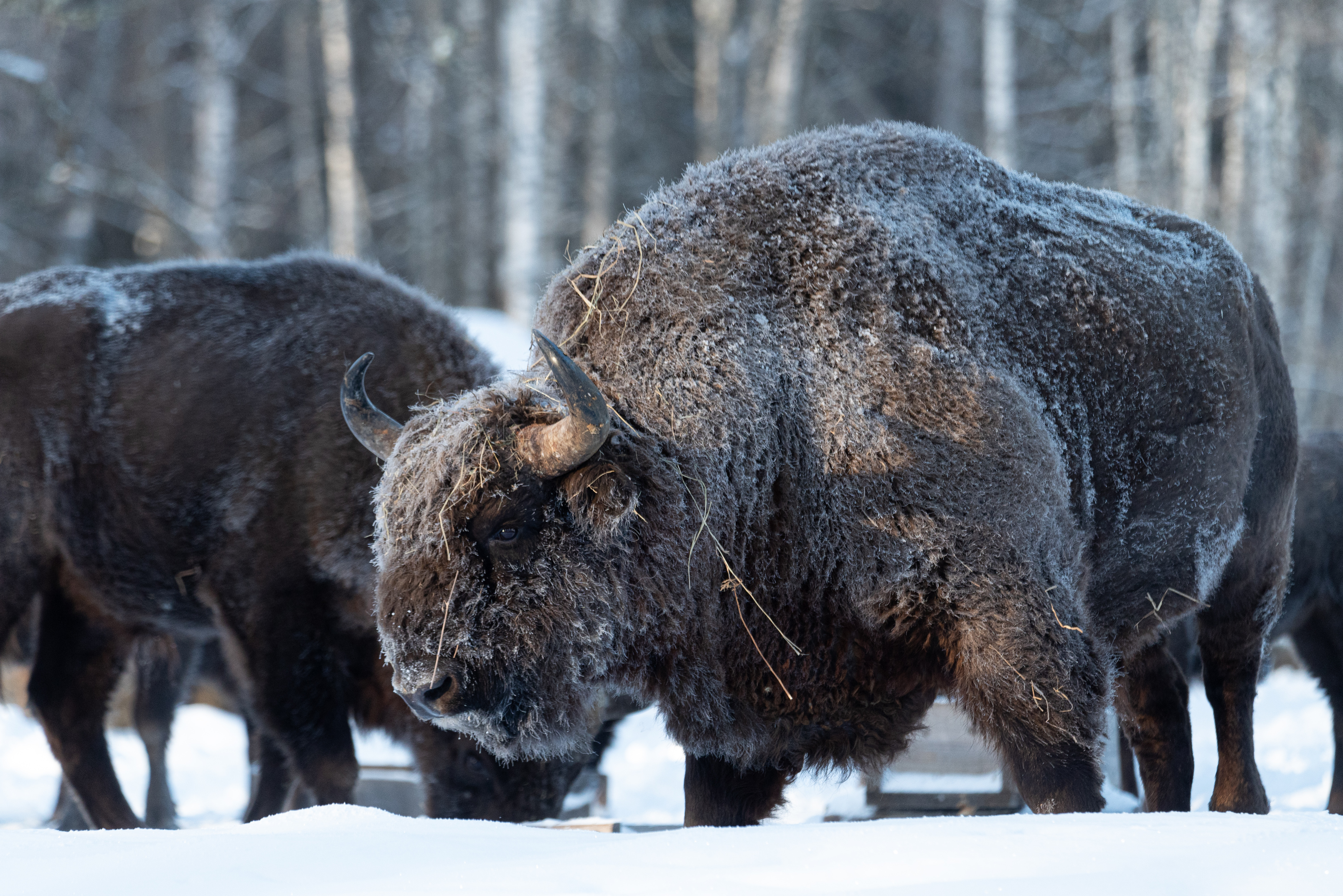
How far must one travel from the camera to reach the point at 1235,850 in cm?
221

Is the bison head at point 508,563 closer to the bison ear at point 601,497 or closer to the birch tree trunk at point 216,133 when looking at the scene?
the bison ear at point 601,497

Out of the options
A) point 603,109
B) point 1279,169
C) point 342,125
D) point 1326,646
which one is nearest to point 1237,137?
point 1279,169

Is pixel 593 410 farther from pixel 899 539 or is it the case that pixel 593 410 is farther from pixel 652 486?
pixel 899 539

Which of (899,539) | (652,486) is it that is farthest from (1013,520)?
(652,486)

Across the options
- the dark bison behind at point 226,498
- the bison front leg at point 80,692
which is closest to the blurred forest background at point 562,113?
the dark bison behind at point 226,498

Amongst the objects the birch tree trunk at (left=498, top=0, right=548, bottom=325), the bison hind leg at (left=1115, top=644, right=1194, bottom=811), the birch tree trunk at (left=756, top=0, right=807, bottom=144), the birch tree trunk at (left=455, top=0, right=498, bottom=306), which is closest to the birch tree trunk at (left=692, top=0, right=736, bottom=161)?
the birch tree trunk at (left=756, top=0, right=807, bottom=144)

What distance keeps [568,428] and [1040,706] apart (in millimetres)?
1361

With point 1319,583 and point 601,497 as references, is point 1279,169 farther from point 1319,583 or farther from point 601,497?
point 601,497

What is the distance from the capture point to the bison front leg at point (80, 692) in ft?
17.5

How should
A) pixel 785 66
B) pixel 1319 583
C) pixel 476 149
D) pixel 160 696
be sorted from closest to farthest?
pixel 1319 583
pixel 160 696
pixel 785 66
pixel 476 149

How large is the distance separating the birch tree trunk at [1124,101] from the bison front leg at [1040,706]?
11425mm

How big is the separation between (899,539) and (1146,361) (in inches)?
44.0

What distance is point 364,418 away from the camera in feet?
12.0

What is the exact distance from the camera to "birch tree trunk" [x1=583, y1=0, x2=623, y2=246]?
1302cm
